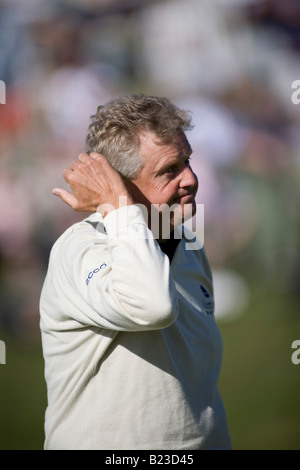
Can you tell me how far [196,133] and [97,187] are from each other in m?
5.20

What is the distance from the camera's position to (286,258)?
7.08 meters

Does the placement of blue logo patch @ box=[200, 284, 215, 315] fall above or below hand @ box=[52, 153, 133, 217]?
below

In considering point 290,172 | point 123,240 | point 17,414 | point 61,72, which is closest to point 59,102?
point 61,72

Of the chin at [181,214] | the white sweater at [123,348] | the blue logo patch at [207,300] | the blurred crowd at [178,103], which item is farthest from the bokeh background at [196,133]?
the chin at [181,214]

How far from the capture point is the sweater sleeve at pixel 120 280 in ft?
6.04

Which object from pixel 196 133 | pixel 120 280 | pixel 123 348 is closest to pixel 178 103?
pixel 196 133

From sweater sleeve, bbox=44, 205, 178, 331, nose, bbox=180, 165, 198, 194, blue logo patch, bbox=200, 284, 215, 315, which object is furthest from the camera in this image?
blue logo patch, bbox=200, 284, 215, 315

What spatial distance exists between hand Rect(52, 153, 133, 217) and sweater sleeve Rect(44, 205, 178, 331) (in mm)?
55

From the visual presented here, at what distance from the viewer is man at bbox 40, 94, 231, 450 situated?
1895mm

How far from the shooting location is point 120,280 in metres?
1.85

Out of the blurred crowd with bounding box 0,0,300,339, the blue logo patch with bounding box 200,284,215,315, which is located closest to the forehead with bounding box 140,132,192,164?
the blue logo patch with bounding box 200,284,215,315

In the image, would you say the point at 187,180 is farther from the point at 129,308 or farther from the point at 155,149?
the point at 129,308

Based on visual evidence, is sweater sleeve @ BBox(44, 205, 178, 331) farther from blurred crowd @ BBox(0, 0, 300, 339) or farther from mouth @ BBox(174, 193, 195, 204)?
blurred crowd @ BBox(0, 0, 300, 339)

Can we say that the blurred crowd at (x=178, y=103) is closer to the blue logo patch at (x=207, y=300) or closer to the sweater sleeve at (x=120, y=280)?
the blue logo patch at (x=207, y=300)
